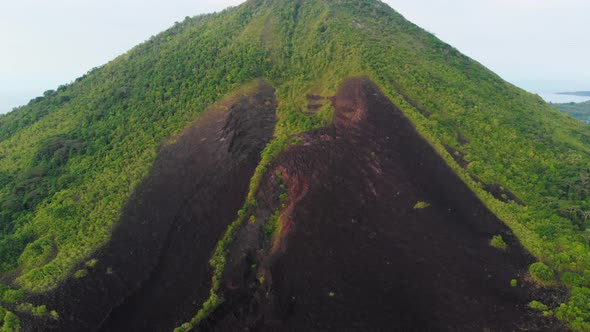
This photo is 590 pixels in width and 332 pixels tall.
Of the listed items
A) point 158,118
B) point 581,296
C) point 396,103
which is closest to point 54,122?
point 158,118

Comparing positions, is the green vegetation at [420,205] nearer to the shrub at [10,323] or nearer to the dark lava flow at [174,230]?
the dark lava flow at [174,230]

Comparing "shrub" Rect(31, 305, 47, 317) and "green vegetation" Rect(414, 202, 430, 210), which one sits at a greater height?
"shrub" Rect(31, 305, 47, 317)

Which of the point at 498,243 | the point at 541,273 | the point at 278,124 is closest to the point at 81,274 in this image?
the point at 278,124

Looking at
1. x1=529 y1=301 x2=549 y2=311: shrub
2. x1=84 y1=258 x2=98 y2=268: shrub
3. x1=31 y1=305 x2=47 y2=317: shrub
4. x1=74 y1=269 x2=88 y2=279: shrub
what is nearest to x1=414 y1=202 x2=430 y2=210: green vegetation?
x1=529 y1=301 x2=549 y2=311: shrub

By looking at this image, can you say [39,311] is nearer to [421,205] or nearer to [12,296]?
[12,296]

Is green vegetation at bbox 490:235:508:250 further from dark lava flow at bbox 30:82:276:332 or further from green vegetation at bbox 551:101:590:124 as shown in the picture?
green vegetation at bbox 551:101:590:124

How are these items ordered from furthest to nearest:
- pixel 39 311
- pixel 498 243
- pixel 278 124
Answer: pixel 278 124
pixel 498 243
pixel 39 311

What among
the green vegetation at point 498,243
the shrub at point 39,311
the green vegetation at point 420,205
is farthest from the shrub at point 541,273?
the shrub at point 39,311
